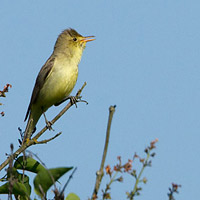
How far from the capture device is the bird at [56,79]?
23.0ft

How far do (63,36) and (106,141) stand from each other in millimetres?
6819

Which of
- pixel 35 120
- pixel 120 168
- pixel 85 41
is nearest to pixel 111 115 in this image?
pixel 120 168

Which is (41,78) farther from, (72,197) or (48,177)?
(48,177)

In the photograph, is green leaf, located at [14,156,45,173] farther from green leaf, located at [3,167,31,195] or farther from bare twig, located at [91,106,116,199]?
bare twig, located at [91,106,116,199]

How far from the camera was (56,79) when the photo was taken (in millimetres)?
7016

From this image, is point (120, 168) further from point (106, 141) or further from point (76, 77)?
point (76, 77)

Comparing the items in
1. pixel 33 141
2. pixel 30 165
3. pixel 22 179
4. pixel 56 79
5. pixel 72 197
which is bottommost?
pixel 72 197

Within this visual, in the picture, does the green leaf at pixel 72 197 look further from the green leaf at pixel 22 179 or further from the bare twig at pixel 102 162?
the bare twig at pixel 102 162

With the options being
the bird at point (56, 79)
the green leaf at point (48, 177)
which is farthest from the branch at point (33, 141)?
the bird at point (56, 79)

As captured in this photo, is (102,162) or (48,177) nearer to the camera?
(102,162)

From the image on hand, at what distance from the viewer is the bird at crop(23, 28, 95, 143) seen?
700 centimetres

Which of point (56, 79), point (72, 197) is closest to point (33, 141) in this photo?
point (72, 197)

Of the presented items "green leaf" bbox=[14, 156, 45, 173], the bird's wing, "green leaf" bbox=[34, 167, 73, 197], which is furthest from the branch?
the bird's wing

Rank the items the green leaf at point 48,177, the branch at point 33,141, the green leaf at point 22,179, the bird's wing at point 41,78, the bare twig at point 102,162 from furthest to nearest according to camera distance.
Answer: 1. the bird's wing at point 41,78
2. the branch at point 33,141
3. the green leaf at point 22,179
4. the green leaf at point 48,177
5. the bare twig at point 102,162
